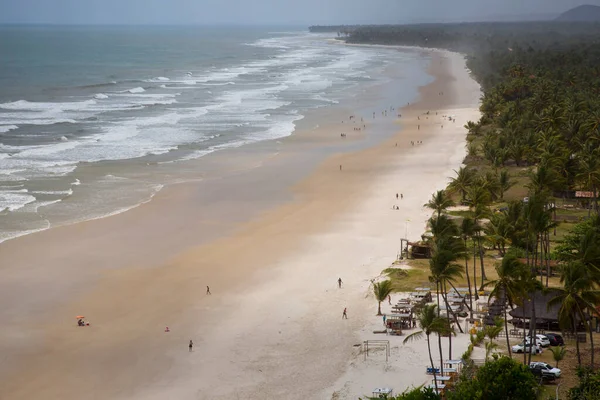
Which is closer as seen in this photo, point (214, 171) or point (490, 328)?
point (490, 328)

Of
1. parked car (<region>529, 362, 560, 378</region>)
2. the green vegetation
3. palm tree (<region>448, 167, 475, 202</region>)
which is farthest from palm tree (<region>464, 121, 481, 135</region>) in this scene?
parked car (<region>529, 362, 560, 378</region>)

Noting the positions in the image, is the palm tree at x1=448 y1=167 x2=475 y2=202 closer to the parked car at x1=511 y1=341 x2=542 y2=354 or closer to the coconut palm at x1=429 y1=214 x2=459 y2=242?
the coconut palm at x1=429 y1=214 x2=459 y2=242

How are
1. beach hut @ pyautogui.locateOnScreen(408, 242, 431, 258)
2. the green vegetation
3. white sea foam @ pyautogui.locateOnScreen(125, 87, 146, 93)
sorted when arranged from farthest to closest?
white sea foam @ pyautogui.locateOnScreen(125, 87, 146, 93), beach hut @ pyautogui.locateOnScreen(408, 242, 431, 258), the green vegetation

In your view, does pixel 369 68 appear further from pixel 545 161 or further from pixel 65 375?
pixel 65 375

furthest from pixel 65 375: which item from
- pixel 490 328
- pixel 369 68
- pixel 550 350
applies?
pixel 369 68

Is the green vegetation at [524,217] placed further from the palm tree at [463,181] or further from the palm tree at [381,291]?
the palm tree at [381,291]

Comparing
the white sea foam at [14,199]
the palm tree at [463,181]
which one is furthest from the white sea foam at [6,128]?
the palm tree at [463,181]
